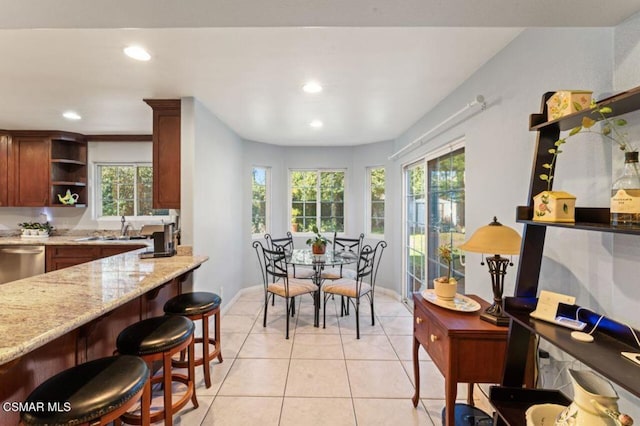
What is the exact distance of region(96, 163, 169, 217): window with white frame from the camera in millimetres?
4617

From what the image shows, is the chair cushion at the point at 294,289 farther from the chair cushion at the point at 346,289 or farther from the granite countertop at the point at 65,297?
the granite countertop at the point at 65,297

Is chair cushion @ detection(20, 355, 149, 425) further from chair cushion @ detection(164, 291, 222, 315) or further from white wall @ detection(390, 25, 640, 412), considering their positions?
white wall @ detection(390, 25, 640, 412)

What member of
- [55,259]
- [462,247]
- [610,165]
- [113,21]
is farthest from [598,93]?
[55,259]

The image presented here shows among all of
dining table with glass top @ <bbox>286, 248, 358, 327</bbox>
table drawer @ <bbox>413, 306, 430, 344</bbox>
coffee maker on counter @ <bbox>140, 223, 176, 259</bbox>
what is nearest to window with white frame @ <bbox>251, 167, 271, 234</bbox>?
dining table with glass top @ <bbox>286, 248, 358, 327</bbox>

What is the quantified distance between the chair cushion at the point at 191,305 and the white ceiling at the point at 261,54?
5.91 ft

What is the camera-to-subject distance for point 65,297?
1.47 m

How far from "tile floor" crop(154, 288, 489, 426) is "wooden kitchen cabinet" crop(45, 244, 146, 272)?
65.2 inches

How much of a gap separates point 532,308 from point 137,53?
2.78m

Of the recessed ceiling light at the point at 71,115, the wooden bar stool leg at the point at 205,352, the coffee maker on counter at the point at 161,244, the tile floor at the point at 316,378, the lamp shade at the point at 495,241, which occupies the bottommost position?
the tile floor at the point at 316,378

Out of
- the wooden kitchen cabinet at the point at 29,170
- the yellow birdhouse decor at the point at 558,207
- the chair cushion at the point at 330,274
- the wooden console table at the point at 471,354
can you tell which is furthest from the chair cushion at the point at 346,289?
the wooden kitchen cabinet at the point at 29,170

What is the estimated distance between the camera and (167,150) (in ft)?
9.57

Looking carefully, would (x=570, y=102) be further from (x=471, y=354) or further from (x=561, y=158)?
(x=471, y=354)

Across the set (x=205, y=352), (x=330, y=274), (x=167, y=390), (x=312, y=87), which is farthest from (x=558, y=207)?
(x=330, y=274)

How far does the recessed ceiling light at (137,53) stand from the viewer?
1925 mm
